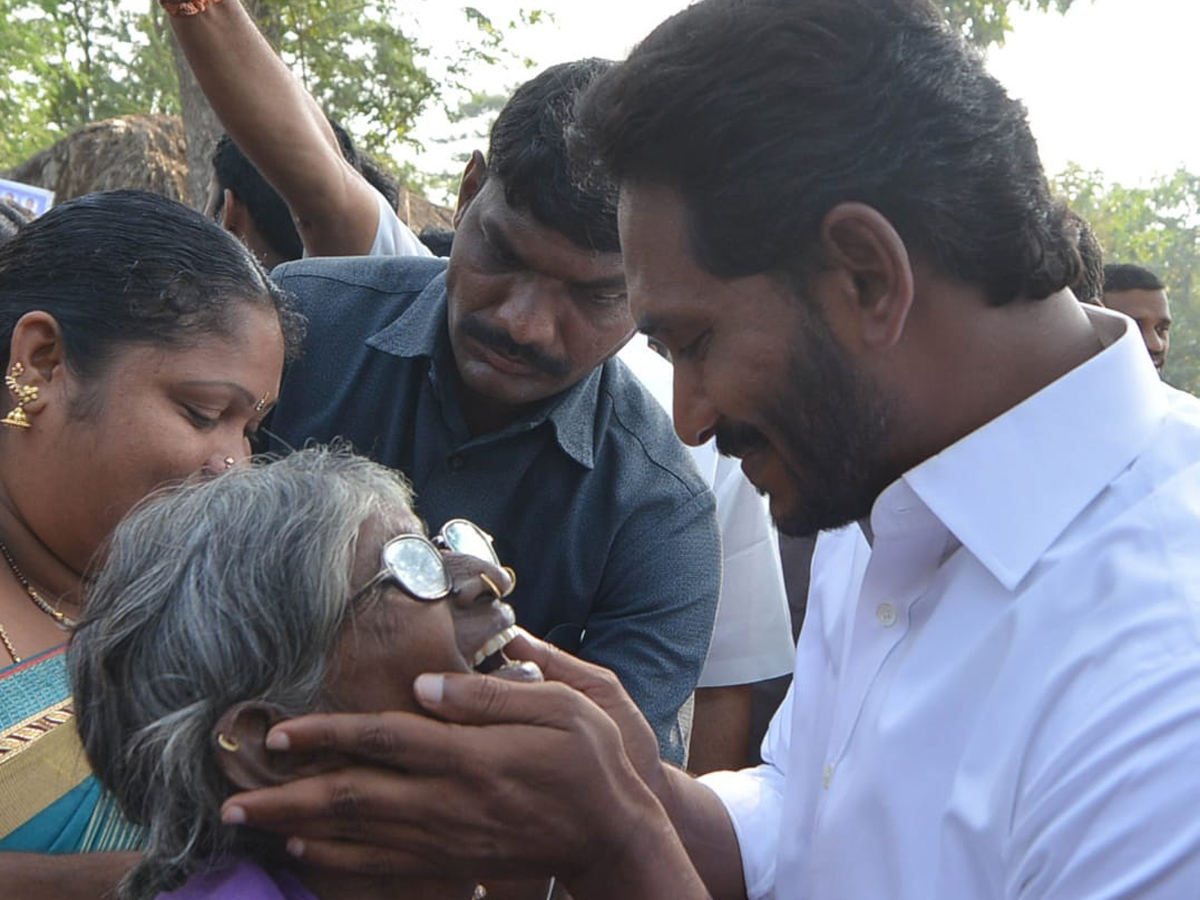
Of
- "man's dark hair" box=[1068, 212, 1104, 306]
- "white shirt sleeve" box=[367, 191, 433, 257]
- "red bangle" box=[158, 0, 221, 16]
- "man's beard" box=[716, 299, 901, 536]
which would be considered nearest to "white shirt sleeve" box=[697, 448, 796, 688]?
"man's dark hair" box=[1068, 212, 1104, 306]

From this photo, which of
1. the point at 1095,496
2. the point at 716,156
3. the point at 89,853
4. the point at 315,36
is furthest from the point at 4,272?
the point at 315,36

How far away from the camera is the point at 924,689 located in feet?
7.26

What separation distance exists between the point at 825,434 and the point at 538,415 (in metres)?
1.10

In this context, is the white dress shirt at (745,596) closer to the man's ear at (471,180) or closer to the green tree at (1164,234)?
the man's ear at (471,180)

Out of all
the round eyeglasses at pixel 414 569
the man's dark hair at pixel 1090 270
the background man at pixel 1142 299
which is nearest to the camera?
the round eyeglasses at pixel 414 569

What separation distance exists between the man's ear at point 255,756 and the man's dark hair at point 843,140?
116cm

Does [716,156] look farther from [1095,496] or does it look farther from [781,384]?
[1095,496]

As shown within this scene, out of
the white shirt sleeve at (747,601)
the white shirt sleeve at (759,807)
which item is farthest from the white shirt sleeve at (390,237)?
the white shirt sleeve at (759,807)

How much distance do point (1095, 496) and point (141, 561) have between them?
1.68 meters

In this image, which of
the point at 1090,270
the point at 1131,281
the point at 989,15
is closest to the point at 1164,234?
the point at 989,15

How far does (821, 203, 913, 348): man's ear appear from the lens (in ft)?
7.34

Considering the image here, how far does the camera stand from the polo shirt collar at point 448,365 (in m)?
3.26

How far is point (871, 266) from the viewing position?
89.4 inches

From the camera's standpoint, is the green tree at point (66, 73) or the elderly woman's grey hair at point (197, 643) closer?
the elderly woman's grey hair at point (197, 643)
